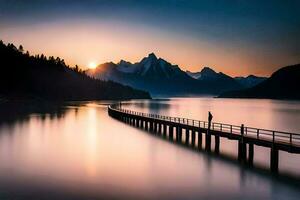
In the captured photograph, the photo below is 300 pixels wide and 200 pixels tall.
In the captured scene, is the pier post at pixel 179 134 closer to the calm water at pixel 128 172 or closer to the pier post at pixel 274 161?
the calm water at pixel 128 172

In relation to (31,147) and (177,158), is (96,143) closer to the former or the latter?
(31,147)

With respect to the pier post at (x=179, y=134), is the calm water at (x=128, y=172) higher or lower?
lower

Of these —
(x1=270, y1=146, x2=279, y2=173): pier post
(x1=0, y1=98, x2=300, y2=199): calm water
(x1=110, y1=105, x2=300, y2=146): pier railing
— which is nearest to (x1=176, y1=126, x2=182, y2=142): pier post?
(x1=110, y1=105, x2=300, y2=146): pier railing

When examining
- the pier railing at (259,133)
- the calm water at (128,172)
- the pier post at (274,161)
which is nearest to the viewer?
the calm water at (128,172)

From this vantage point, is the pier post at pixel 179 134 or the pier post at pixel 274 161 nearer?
the pier post at pixel 274 161

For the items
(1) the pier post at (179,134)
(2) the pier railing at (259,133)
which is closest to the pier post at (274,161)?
(2) the pier railing at (259,133)

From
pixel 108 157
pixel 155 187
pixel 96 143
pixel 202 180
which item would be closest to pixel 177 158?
pixel 108 157

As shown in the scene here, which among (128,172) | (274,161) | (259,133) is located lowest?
(128,172)

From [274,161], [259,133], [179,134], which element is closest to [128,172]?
[259,133]

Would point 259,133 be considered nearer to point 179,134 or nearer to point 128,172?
point 128,172

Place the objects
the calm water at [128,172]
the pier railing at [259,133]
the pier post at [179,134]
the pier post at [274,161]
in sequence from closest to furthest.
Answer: the calm water at [128,172] → the pier railing at [259,133] → the pier post at [274,161] → the pier post at [179,134]

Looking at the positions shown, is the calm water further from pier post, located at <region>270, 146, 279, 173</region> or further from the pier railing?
the pier railing

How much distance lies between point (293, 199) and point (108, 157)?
859 inches

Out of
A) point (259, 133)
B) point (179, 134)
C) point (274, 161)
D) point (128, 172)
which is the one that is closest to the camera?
point (274, 161)
